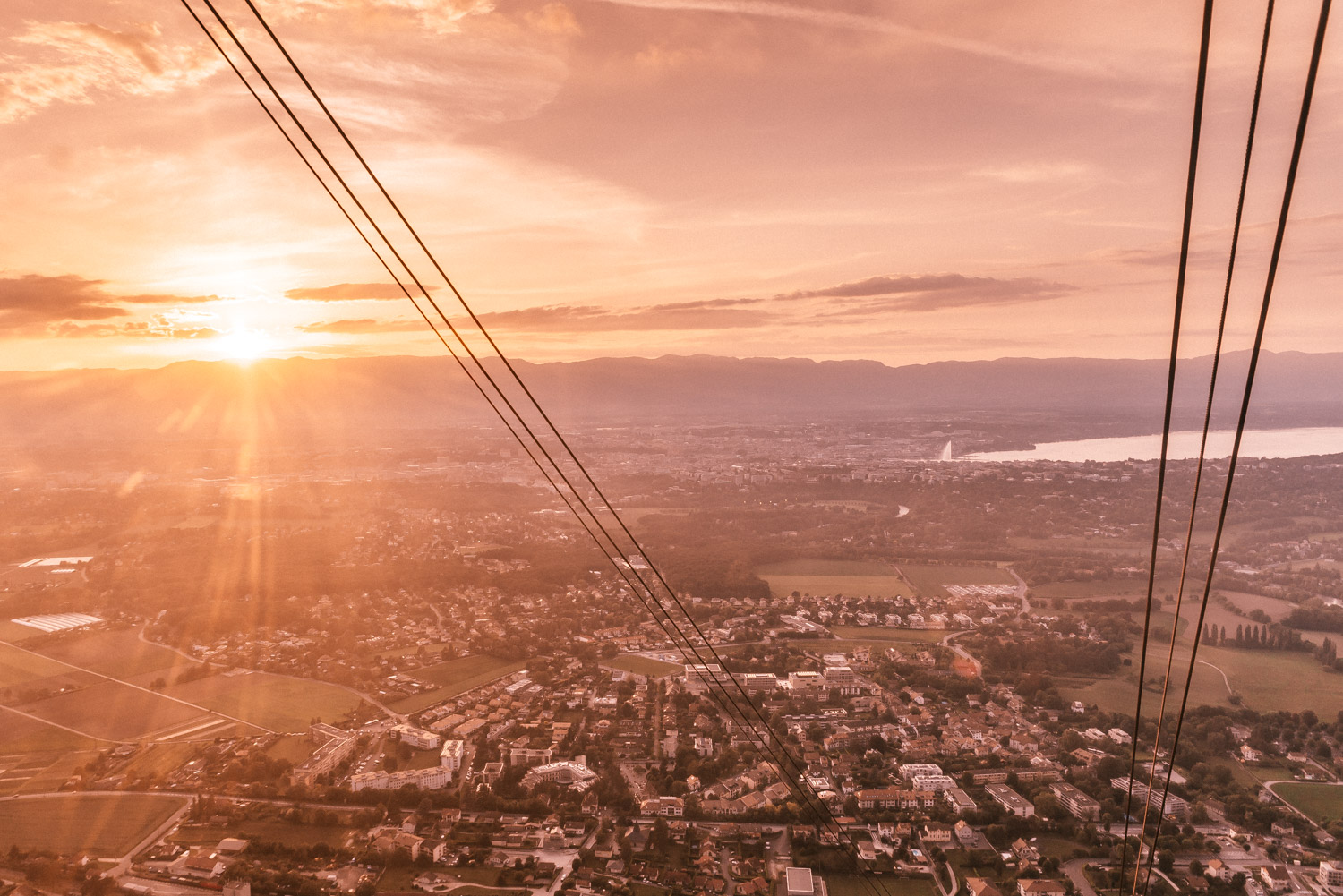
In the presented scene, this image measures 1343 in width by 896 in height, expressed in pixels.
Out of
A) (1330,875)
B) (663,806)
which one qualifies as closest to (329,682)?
(663,806)

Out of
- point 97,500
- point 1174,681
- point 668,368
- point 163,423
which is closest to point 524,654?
point 1174,681

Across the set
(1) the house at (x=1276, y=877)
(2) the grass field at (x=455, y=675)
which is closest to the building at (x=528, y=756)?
(2) the grass field at (x=455, y=675)

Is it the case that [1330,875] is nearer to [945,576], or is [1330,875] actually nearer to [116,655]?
[945,576]

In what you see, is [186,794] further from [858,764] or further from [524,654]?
[858,764]

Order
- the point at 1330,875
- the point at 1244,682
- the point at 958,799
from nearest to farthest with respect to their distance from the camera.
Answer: the point at 1330,875 < the point at 958,799 < the point at 1244,682

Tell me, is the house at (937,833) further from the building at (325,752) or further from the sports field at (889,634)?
the building at (325,752)

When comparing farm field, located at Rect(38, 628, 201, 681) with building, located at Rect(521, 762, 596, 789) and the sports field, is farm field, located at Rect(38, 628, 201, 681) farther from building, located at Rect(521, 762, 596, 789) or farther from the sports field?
the sports field
